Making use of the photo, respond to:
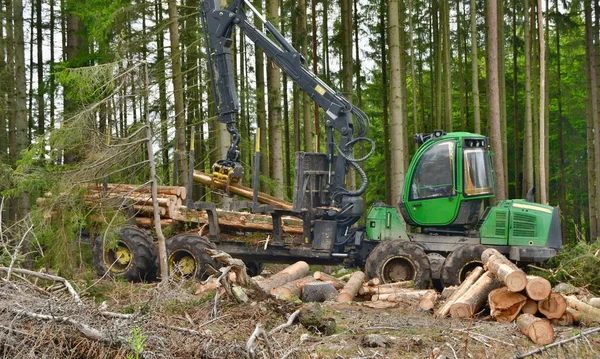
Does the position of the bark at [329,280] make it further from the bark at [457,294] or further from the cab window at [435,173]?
the bark at [457,294]

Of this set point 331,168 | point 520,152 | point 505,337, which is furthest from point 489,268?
point 520,152

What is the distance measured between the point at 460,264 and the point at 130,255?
18.3 ft

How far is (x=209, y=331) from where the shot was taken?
21.2 ft

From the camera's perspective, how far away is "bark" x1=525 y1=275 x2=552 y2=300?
8.09m

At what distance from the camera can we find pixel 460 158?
11.5 meters

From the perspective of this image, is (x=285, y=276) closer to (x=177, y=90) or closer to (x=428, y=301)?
(x=428, y=301)

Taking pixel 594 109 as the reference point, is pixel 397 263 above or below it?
below

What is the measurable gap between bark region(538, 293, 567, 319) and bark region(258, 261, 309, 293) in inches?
148

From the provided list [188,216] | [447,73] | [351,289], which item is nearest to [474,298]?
[351,289]

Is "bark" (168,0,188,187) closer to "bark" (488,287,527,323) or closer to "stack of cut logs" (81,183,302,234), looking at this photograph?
"stack of cut logs" (81,183,302,234)

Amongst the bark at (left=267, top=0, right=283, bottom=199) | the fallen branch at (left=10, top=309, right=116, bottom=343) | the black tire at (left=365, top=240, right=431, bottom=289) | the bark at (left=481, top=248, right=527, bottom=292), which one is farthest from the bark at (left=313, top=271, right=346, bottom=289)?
the fallen branch at (left=10, top=309, right=116, bottom=343)

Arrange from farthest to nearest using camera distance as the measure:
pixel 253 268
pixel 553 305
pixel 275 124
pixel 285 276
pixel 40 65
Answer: pixel 40 65
pixel 275 124
pixel 253 268
pixel 285 276
pixel 553 305

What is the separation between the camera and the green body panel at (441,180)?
11.6 meters

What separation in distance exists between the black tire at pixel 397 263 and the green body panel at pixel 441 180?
33.4 inches
